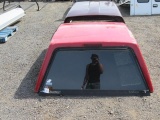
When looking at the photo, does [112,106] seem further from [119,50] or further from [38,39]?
[38,39]

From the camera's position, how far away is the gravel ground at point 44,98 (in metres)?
4.44

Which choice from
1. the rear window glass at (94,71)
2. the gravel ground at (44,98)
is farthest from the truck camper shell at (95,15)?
the rear window glass at (94,71)

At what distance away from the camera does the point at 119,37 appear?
4207 millimetres

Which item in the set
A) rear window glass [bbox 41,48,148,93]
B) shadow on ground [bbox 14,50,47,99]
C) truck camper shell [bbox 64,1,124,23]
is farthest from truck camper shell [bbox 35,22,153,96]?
truck camper shell [bbox 64,1,124,23]

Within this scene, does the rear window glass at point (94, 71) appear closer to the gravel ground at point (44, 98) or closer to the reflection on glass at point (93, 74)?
the reflection on glass at point (93, 74)

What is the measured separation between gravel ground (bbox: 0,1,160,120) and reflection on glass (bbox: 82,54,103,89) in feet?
1.14

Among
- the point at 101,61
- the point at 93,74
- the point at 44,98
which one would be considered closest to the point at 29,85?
the point at 44,98

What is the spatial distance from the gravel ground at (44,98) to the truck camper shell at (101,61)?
1.21ft

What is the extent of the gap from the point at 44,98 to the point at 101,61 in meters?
1.28

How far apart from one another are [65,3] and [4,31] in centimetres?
936

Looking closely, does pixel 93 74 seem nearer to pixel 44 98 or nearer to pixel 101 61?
pixel 101 61

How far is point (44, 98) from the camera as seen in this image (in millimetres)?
4750

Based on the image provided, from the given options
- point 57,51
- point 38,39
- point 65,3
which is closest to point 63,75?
point 57,51

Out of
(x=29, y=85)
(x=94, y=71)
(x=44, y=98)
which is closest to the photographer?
(x=94, y=71)
